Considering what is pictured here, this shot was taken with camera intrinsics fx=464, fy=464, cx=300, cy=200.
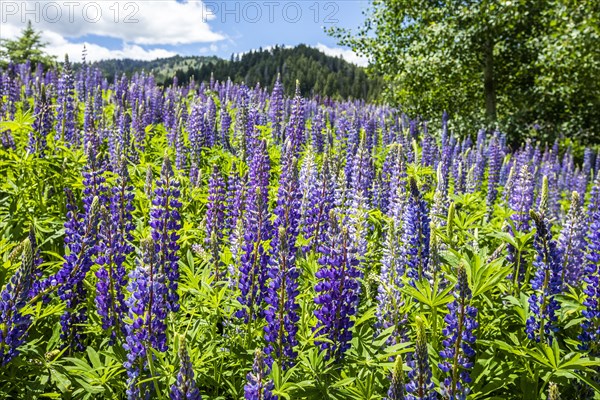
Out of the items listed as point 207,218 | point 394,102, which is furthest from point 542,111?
point 207,218

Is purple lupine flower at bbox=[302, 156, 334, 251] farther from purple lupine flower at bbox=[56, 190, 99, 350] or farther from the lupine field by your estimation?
purple lupine flower at bbox=[56, 190, 99, 350]

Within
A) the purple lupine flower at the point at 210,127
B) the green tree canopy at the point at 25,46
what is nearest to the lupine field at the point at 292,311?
the purple lupine flower at the point at 210,127

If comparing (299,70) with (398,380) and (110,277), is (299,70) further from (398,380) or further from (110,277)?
(398,380)

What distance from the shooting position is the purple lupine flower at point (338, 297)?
2629mm

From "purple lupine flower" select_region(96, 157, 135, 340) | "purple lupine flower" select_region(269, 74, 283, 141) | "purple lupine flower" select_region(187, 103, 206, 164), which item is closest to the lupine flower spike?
"purple lupine flower" select_region(96, 157, 135, 340)

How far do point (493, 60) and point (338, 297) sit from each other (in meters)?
17.1

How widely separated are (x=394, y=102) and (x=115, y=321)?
726 inches

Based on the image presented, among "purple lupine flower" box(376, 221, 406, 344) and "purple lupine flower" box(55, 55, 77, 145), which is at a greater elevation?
"purple lupine flower" box(55, 55, 77, 145)

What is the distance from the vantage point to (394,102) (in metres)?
19.9

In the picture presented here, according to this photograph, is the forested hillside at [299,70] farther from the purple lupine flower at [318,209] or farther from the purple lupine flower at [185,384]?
the purple lupine flower at [185,384]

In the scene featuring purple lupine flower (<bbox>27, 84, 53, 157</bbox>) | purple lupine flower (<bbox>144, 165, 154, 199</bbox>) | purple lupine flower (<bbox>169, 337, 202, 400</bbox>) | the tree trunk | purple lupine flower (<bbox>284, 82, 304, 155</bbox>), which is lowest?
purple lupine flower (<bbox>169, 337, 202, 400</bbox>)

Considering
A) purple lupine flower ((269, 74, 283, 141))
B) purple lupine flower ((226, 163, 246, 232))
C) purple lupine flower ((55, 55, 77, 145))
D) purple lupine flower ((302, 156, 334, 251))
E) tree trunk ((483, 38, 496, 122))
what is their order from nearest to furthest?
purple lupine flower ((302, 156, 334, 251)), purple lupine flower ((226, 163, 246, 232)), purple lupine flower ((55, 55, 77, 145)), purple lupine flower ((269, 74, 283, 141)), tree trunk ((483, 38, 496, 122))

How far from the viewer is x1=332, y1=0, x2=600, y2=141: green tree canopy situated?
47.8 feet

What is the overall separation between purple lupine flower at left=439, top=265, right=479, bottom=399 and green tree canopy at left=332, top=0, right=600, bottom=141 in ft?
43.5
